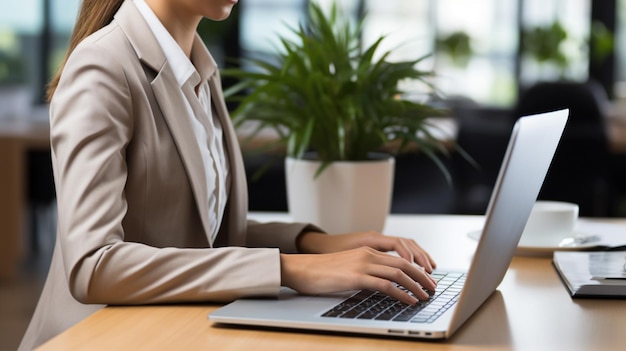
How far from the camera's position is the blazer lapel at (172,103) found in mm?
1484

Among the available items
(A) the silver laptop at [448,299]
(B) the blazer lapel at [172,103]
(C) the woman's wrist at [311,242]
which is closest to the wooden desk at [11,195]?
(C) the woman's wrist at [311,242]

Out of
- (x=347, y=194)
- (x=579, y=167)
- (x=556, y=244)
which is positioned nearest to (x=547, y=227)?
(x=556, y=244)

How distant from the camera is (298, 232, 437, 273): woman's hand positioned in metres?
1.58

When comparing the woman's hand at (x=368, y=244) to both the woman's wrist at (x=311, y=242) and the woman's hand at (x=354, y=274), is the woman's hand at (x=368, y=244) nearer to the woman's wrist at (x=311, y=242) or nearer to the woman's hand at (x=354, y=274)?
the woman's wrist at (x=311, y=242)

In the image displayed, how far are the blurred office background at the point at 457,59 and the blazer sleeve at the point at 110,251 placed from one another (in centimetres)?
416

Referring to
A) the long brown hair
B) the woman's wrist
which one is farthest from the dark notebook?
the long brown hair

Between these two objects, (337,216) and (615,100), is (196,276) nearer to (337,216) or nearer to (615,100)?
(337,216)

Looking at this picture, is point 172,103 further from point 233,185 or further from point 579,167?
point 579,167

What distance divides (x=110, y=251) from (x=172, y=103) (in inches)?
11.8

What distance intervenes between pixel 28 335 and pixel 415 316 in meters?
0.70

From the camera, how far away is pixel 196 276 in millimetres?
1301

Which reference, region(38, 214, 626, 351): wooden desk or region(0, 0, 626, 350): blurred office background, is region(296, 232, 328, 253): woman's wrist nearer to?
region(38, 214, 626, 351): wooden desk


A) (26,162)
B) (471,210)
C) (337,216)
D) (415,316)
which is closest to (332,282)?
(415,316)


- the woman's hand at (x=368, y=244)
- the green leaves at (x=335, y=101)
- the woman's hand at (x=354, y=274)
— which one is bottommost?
the woman's hand at (x=368, y=244)
